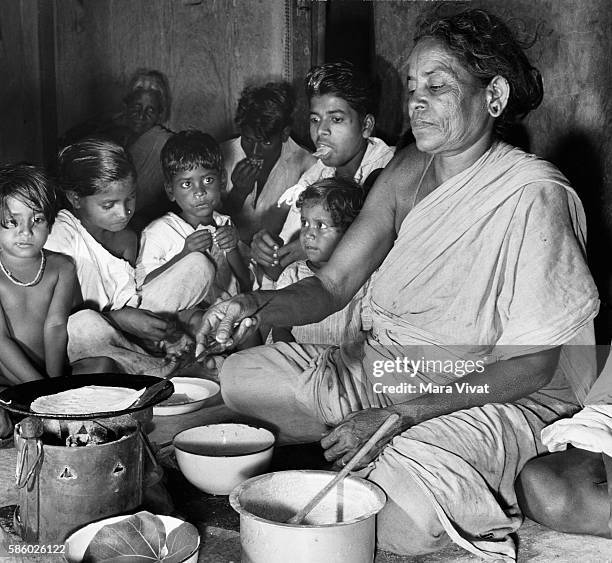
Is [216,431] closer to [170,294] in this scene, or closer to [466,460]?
[170,294]

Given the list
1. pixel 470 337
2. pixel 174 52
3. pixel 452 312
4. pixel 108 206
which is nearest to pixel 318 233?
pixel 452 312

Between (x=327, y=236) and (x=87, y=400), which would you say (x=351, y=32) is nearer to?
(x=327, y=236)

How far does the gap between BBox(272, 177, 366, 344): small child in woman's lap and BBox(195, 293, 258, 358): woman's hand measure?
11.0 inches

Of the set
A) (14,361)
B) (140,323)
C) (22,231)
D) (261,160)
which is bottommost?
(14,361)

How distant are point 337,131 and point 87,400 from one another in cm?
171

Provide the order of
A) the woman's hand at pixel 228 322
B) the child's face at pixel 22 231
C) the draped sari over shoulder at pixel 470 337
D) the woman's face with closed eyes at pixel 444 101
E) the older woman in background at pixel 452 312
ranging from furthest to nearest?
1. the child's face at pixel 22 231
2. the woman's hand at pixel 228 322
3. the woman's face with closed eyes at pixel 444 101
4. the older woman in background at pixel 452 312
5. the draped sari over shoulder at pixel 470 337

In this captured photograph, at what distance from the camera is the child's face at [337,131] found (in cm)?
388

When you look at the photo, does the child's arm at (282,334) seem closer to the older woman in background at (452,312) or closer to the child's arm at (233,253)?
the older woman in background at (452,312)

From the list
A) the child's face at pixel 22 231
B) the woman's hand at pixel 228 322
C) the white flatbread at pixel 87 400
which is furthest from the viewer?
the child's face at pixel 22 231

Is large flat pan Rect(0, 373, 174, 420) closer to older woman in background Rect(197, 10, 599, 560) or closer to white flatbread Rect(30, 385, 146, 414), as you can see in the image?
white flatbread Rect(30, 385, 146, 414)

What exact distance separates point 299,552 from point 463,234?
156cm

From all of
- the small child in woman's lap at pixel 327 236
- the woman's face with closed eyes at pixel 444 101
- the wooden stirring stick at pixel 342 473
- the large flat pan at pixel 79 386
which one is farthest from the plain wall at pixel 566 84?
the large flat pan at pixel 79 386

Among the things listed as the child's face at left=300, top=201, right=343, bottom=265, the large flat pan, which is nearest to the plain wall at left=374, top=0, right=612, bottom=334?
the child's face at left=300, top=201, right=343, bottom=265

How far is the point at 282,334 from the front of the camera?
402 cm
